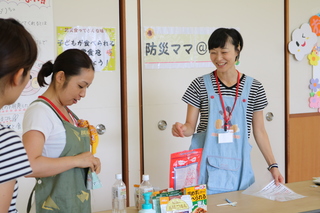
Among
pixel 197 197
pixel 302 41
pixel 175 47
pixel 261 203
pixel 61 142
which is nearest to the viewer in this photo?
pixel 61 142

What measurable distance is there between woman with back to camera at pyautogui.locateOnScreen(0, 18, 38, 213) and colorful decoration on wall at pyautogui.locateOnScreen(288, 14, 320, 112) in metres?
2.94

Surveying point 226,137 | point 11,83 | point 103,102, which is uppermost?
point 11,83

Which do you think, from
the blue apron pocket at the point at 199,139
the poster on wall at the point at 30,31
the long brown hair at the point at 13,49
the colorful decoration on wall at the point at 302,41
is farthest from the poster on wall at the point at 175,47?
the long brown hair at the point at 13,49

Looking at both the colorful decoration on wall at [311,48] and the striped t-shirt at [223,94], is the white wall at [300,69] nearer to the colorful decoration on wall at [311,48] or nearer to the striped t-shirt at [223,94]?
the colorful decoration on wall at [311,48]

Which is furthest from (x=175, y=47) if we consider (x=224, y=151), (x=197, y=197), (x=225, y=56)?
(x=197, y=197)

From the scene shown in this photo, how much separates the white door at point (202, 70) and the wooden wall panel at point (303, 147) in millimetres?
91

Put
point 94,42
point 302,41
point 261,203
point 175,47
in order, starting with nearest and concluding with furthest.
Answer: point 261,203, point 94,42, point 175,47, point 302,41

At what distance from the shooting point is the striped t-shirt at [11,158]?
3.74 ft

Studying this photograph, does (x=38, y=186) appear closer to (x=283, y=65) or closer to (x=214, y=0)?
(x=214, y=0)

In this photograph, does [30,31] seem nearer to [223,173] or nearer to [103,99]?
[103,99]

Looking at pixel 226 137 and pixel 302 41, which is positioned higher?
pixel 302 41

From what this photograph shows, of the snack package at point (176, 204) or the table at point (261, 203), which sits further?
the table at point (261, 203)

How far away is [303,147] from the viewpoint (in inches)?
151

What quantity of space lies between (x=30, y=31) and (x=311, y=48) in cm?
238
